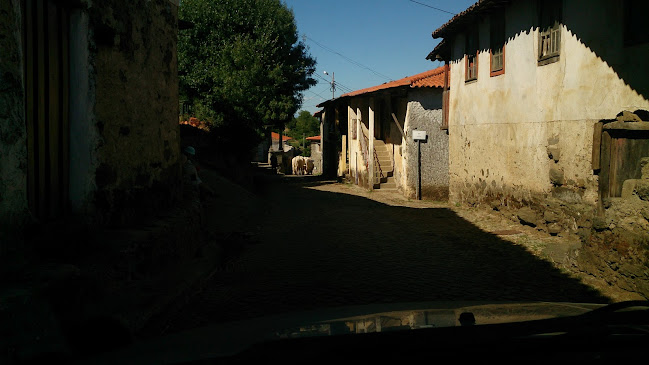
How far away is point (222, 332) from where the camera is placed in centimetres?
235

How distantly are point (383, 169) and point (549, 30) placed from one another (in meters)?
12.7

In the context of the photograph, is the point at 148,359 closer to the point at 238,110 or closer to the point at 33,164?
the point at 33,164

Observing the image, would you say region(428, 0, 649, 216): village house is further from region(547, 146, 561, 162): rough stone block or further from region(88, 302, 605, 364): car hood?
region(88, 302, 605, 364): car hood

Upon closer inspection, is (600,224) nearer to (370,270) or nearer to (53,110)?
(370,270)

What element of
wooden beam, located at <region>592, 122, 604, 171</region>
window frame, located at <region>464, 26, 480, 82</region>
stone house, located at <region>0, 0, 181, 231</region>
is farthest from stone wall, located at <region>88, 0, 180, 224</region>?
window frame, located at <region>464, 26, 480, 82</region>

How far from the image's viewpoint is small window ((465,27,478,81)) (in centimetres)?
1410

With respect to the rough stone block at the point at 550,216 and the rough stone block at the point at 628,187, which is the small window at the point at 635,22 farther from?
the rough stone block at the point at 550,216

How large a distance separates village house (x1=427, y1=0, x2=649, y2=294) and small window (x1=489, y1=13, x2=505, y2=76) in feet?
0.12

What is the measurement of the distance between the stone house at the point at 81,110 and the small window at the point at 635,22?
660 centimetres

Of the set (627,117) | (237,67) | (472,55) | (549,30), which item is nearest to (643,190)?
(627,117)

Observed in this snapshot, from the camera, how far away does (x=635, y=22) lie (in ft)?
26.1

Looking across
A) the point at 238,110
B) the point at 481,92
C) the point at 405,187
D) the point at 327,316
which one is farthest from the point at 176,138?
the point at 238,110

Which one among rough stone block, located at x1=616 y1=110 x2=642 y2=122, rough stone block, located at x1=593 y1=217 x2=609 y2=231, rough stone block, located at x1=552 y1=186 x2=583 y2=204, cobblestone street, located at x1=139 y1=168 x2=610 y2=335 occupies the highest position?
rough stone block, located at x1=616 y1=110 x2=642 y2=122

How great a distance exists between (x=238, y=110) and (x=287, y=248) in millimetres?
14786
